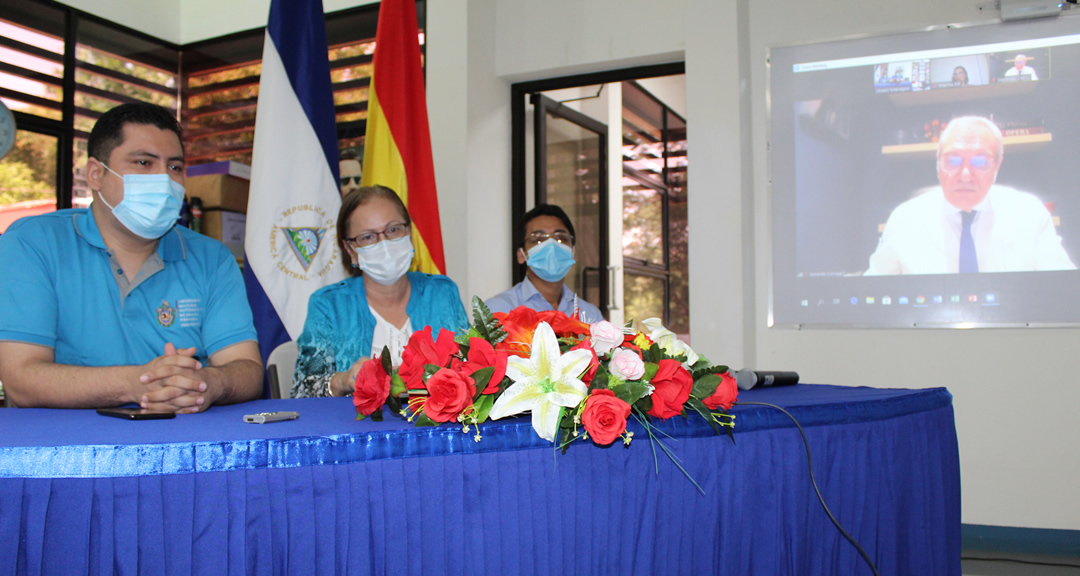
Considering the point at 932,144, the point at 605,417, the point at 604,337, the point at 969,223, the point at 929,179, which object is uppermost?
the point at 932,144

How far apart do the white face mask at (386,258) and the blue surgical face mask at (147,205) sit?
0.52 m

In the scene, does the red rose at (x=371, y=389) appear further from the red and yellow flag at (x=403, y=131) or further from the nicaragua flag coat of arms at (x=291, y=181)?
the red and yellow flag at (x=403, y=131)

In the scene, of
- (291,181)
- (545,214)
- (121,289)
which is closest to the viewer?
(121,289)

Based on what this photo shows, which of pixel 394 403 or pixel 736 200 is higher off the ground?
pixel 736 200

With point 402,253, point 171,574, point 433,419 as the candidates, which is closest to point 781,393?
point 433,419

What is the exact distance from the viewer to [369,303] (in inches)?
82.2

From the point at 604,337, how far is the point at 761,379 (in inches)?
30.0

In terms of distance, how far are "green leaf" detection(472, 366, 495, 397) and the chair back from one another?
3.75ft

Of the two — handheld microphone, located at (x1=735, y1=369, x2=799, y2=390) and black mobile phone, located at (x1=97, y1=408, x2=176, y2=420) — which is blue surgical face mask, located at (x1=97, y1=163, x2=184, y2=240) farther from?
handheld microphone, located at (x1=735, y1=369, x2=799, y2=390)

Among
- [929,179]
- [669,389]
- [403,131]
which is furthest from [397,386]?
[929,179]

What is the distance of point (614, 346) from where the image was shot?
109cm

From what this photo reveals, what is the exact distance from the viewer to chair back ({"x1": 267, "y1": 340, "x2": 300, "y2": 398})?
1.93 meters

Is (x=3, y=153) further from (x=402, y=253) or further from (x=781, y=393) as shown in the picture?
(x=781, y=393)

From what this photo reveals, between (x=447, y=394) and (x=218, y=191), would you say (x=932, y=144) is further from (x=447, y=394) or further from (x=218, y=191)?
(x=218, y=191)
